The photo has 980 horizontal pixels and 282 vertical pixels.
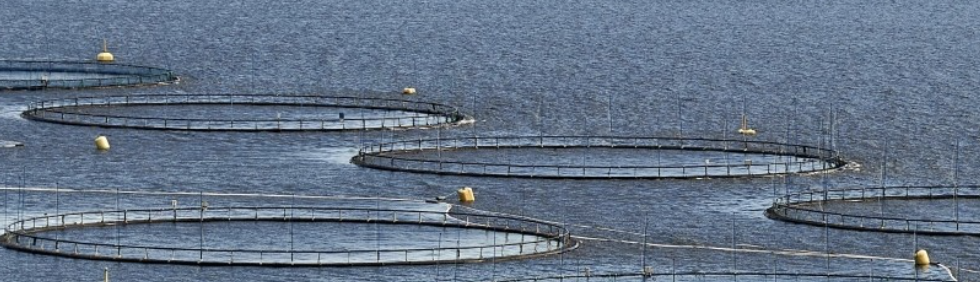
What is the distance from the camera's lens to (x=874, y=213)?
19125 centimetres

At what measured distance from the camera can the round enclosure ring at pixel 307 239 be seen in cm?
16262

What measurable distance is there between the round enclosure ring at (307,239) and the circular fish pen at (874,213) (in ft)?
61.1

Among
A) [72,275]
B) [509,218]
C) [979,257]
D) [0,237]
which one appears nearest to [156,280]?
[72,275]

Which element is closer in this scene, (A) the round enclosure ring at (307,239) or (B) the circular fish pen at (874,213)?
(A) the round enclosure ring at (307,239)

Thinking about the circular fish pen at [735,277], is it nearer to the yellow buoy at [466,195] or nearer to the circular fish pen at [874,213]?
the circular fish pen at [874,213]

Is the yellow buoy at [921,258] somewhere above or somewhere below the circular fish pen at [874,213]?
below

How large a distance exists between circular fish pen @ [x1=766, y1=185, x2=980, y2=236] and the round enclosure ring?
1863 cm

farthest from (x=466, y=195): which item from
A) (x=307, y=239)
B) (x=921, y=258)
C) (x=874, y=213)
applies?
(x=921, y=258)

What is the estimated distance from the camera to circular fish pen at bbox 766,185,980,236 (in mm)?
182625

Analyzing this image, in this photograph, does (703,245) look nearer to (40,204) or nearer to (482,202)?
(482,202)

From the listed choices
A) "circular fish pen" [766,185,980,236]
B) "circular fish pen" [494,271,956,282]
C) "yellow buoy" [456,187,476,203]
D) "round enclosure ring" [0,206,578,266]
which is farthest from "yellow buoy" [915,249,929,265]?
"yellow buoy" [456,187,476,203]

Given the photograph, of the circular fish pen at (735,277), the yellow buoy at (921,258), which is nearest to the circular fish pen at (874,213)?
the yellow buoy at (921,258)

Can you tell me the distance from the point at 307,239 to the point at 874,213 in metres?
40.3

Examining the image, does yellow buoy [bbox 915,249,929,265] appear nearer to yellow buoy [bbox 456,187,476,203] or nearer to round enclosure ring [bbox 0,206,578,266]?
round enclosure ring [bbox 0,206,578,266]
